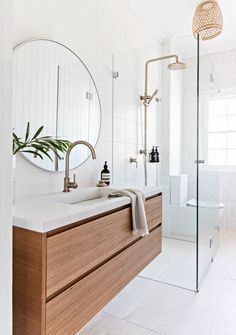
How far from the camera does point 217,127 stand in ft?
11.8

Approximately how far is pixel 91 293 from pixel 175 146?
7.28 ft

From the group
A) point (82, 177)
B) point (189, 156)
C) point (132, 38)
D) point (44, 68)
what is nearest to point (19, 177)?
point (82, 177)

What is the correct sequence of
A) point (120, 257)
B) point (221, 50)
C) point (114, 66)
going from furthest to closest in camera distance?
point (221, 50) → point (114, 66) → point (120, 257)

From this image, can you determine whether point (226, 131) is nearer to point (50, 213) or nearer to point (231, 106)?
point (231, 106)

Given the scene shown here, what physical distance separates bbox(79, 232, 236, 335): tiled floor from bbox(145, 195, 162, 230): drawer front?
1.88 ft

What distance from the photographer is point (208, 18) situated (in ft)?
7.63

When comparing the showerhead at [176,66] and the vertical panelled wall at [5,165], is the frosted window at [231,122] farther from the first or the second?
the vertical panelled wall at [5,165]

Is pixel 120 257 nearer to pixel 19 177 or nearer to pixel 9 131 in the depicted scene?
pixel 19 177

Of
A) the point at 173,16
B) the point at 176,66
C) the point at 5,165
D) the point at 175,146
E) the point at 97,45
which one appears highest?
the point at 173,16

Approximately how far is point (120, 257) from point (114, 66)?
1.79m

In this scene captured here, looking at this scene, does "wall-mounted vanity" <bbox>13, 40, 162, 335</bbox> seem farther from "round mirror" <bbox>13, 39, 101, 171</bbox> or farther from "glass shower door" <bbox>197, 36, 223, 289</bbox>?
"glass shower door" <bbox>197, 36, 223, 289</bbox>

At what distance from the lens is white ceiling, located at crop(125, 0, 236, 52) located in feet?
8.36

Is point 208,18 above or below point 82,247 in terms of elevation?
above

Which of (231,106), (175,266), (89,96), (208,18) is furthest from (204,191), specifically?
(231,106)
